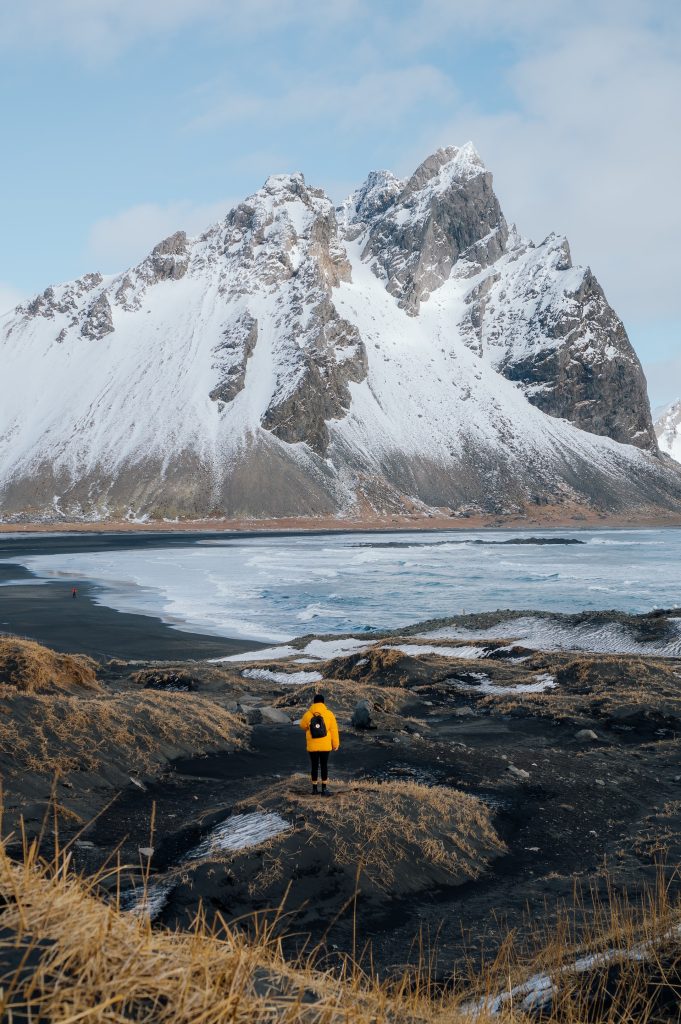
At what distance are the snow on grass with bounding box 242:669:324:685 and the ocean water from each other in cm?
874

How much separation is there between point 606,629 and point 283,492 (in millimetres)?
139679

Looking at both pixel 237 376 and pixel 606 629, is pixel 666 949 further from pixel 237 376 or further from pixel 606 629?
pixel 237 376

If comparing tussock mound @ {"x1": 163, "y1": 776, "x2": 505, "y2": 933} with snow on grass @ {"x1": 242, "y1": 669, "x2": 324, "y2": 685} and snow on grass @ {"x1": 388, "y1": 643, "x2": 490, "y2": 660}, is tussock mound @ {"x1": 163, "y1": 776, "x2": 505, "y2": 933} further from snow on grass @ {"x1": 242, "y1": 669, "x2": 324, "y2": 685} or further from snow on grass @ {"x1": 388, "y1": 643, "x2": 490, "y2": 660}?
snow on grass @ {"x1": 388, "y1": 643, "x2": 490, "y2": 660}

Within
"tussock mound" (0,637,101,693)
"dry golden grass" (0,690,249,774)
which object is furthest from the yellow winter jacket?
"tussock mound" (0,637,101,693)

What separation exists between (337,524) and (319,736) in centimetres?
14785

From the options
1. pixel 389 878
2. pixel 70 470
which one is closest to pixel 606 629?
pixel 389 878

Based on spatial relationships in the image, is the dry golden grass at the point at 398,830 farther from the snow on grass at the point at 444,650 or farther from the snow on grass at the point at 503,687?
the snow on grass at the point at 444,650

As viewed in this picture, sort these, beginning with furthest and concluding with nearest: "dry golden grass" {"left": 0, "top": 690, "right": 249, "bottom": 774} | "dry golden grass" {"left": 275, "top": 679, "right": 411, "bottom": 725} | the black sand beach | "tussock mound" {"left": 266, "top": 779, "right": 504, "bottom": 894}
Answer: the black sand beach
"dry golden grass" {"left": 275, "top": 679, "right": 411, "bottom": 725}
"dry golden grass" {"left": 0, "top": 690, "right": 249, "bottom": 774}
"tussock mound" {"left": 266, "top": 779, "right": 504, "bottom": 894}

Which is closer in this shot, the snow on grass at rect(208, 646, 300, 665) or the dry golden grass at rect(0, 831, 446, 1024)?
the dry golden grass at rect(0, 831, 446, 1024)

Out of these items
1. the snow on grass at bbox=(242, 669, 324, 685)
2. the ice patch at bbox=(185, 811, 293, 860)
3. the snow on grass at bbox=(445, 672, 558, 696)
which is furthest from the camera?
the snow on grass at bbox=(242, 669, 324, 685)

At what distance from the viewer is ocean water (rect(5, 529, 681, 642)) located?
128 feet

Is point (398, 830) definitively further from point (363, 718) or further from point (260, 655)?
point (260, 655)

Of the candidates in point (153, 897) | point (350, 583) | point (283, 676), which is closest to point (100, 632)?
point (283, 676)

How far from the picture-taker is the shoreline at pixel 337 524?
141 meters
